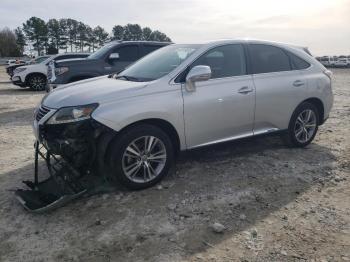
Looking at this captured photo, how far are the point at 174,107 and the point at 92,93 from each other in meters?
0.98

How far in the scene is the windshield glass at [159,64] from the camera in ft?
17.0

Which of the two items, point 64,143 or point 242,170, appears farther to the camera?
point 242,170

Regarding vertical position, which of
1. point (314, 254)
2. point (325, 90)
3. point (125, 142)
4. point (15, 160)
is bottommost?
point (314, 254)

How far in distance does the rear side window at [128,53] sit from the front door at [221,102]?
230 inches

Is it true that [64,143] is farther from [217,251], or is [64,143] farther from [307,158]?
[307,158]

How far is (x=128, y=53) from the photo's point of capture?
11062 mm

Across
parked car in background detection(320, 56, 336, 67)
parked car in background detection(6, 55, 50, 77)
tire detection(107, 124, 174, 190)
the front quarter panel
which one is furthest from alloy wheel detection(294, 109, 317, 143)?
parked car in background detection(320, 56, 336, 67)

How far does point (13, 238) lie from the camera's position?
149 inches

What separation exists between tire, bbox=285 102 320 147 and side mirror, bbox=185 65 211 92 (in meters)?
2.01

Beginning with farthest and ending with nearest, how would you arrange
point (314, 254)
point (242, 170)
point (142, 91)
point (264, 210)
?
point (242, 170)
point (142, 91)
point (264, 210)
point (314, 254)

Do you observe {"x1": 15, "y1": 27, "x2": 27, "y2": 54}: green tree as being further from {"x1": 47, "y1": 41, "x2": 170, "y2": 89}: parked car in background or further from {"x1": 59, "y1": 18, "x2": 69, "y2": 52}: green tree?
{"x1": 47, "y1": 41, "x2": 170, "y2": 89}: parked car in background

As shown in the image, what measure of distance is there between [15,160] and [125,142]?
8.08 feet

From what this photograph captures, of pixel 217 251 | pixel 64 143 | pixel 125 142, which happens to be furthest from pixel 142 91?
pixel 217 251

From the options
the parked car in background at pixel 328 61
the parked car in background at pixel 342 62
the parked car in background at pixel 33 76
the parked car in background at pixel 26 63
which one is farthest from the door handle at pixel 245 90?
the parked car in background at pixel 328 61
